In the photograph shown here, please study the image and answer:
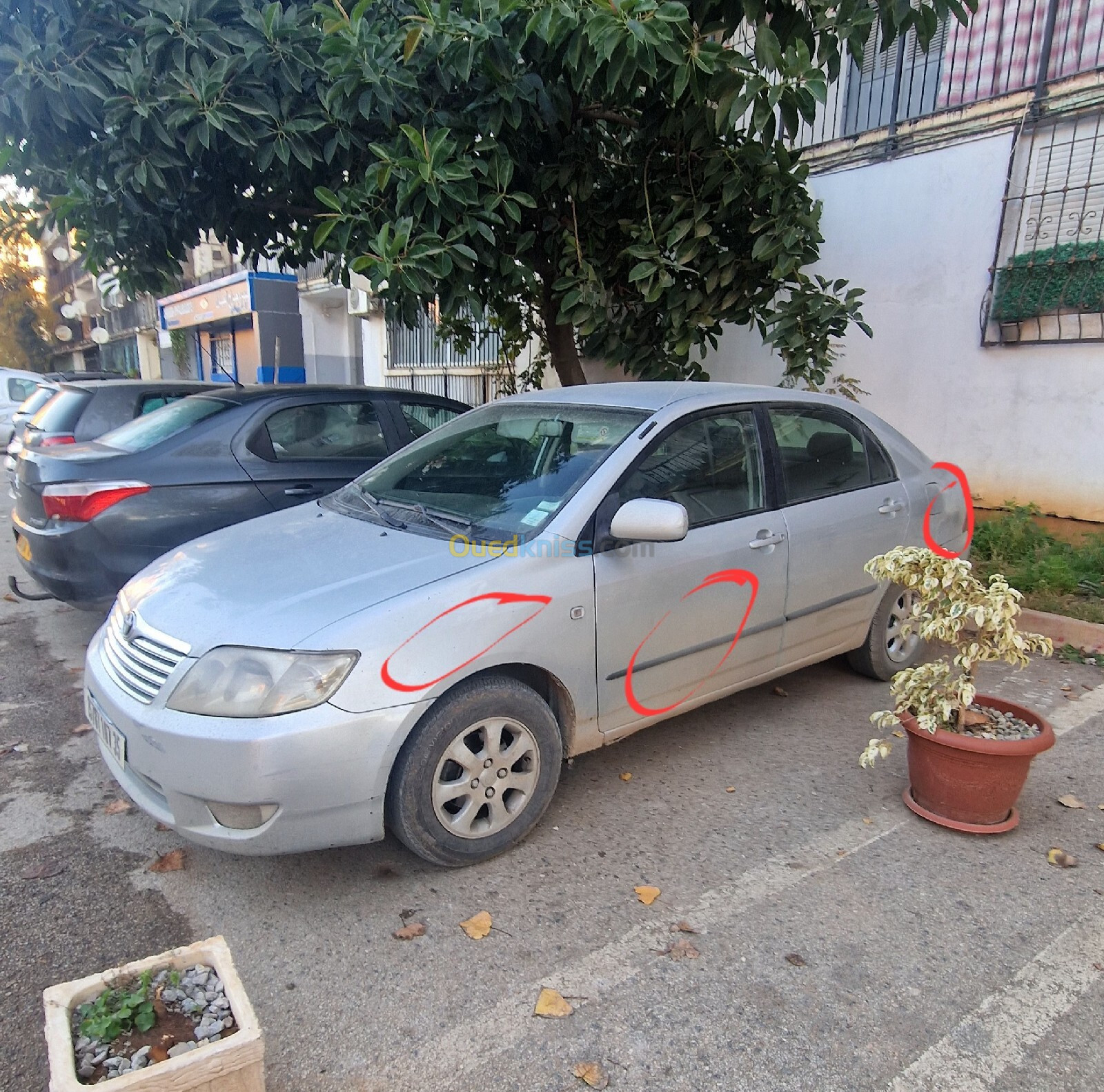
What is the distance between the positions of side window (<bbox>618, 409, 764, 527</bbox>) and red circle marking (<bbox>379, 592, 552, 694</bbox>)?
586mm

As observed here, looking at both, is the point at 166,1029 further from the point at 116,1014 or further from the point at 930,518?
the point at 930,518

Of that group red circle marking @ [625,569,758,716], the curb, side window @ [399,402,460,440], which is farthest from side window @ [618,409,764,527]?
the curb

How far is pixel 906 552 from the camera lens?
2.94m

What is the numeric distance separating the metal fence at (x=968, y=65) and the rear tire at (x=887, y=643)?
3526mm

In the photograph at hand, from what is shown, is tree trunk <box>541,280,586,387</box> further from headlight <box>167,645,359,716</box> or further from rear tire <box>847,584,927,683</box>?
headlight <box>167,645,359,716</box>

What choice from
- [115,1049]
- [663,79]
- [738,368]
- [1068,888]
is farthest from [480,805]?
[738,368]

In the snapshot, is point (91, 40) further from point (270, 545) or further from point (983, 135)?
point (983, 135)

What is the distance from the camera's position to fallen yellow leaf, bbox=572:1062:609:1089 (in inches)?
77.7

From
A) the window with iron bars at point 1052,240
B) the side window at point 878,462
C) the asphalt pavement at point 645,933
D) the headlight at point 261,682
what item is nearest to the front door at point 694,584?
the asphalt pavement at point 645,933

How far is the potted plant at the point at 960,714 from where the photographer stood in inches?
112

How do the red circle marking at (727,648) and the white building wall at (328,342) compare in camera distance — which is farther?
the white building wall at (328,342)

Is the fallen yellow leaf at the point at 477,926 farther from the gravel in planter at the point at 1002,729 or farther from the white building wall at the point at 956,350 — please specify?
the white building wall at the point at 956,350

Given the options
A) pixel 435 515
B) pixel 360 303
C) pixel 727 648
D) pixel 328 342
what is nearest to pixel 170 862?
pixel 435 515

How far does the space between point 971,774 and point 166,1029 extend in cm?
269
